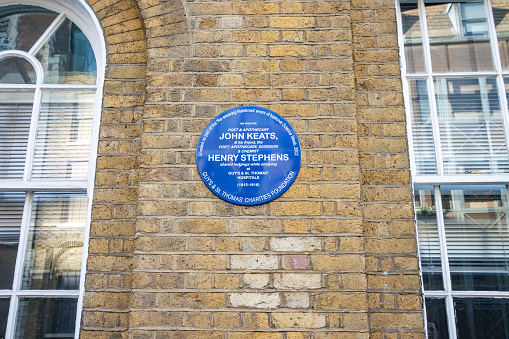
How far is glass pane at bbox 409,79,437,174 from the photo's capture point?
253 centimetres

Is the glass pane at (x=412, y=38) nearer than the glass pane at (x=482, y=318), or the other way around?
the glass pane at (x=482, y=318)

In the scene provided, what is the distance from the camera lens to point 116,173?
2404 millimetres

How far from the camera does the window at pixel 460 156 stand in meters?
2.34

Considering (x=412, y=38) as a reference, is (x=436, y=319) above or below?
below

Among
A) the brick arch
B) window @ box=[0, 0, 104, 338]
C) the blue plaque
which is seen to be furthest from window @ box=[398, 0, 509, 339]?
window @ box=[0, 0, 104, 338]

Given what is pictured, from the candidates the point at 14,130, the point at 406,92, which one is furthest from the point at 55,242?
the point at 406,92

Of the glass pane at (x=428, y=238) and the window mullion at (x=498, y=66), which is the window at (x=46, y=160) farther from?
the window mullion at (x=498, y=66)

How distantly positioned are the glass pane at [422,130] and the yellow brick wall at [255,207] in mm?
238

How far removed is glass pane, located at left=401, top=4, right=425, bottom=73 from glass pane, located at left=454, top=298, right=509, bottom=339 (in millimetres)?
1524

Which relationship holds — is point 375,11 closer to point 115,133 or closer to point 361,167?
point 361,167

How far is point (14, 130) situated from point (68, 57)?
613mm

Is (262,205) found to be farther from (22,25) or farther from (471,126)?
(22,25)

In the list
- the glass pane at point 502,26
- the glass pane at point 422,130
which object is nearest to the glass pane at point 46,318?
the glass pane at point 422,130

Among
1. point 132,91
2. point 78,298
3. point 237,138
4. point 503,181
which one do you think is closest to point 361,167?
point 237,138
